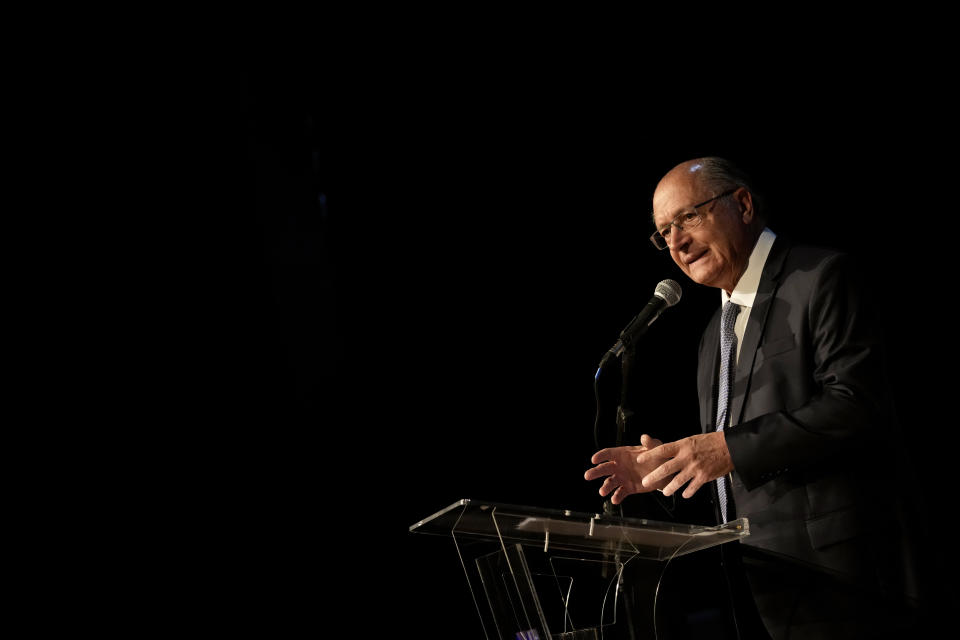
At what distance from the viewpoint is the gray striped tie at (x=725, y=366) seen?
2117 millimetres

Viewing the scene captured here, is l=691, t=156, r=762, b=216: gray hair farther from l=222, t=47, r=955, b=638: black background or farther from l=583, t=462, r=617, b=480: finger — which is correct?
l=222, t=47, r=955, b=638: black background

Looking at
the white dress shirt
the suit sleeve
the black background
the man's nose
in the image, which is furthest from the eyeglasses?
the black background

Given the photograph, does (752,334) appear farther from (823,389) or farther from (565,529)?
(565,529)

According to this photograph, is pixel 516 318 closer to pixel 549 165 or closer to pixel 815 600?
pixel 549 165

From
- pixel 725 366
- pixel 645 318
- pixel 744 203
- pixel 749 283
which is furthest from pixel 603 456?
pixel 744 203

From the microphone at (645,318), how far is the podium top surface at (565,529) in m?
0.48

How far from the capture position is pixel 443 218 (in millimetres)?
3928

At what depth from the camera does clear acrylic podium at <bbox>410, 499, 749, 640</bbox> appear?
1.47 m

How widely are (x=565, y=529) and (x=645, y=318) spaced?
63 cm

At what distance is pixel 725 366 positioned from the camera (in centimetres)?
221

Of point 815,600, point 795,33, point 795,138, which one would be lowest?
point 815,600

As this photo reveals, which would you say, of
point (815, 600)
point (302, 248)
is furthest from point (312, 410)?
point (815, 600)

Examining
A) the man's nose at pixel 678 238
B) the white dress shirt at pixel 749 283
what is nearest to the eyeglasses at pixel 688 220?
the man's nose at pixel 678 238

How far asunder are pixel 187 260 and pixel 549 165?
5.72 feet
